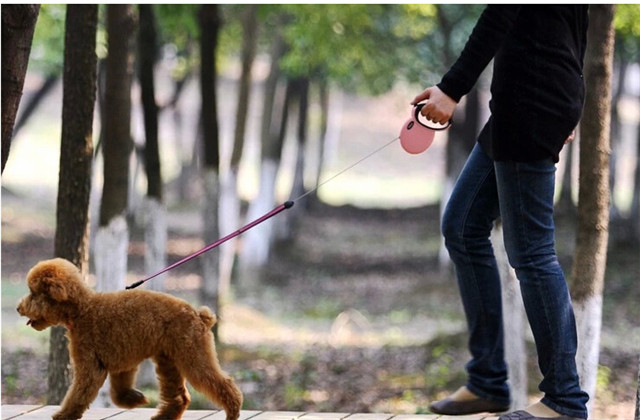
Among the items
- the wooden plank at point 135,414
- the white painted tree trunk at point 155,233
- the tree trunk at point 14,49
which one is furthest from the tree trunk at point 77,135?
the white painted tree trunk at point 155,233

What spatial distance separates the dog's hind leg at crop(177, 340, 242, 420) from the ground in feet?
22.2

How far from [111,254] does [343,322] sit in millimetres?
9995

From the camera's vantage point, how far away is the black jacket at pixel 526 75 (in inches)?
173

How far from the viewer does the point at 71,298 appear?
459 cm

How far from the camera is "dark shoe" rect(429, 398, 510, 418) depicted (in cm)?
523

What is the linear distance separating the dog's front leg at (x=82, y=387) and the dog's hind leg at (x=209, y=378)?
0.35m

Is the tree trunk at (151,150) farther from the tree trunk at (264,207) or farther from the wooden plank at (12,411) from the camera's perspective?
the tree trunk at (264,207)

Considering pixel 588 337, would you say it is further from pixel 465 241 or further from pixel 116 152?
pixel 116 152

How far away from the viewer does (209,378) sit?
4.62m

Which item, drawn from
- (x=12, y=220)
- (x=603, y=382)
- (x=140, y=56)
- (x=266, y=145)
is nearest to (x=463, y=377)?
(x=603, y=382)

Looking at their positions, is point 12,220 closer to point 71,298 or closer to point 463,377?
point 463,377

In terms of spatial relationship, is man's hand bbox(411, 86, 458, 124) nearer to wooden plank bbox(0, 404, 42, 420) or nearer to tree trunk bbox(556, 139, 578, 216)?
wooden plank bbox(0, 404, 42, 420)

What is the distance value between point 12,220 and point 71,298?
94.1 feet

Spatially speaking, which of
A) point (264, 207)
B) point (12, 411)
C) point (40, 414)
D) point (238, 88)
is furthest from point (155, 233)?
point (264, 207)
